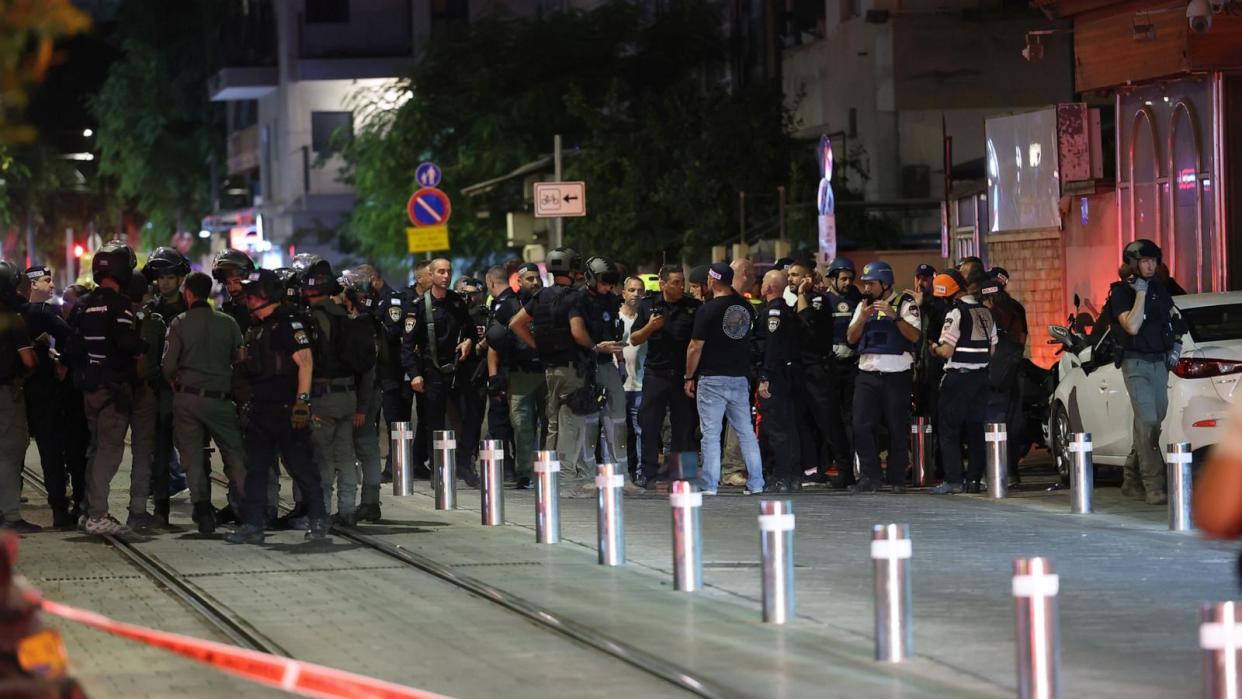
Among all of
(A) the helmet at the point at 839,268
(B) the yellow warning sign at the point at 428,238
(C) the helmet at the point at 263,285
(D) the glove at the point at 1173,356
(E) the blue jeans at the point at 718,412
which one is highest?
(B) the yellow warning sign at the point at 428,238

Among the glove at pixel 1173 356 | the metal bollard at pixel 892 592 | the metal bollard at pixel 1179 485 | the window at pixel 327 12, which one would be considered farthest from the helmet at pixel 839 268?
the window at pixel 327 12

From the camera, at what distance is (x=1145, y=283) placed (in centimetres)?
1739

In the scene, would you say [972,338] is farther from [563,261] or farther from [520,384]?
[520,384]

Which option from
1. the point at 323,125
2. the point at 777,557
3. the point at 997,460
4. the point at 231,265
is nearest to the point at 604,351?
the point at 997,460

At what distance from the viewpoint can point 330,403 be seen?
1627cm

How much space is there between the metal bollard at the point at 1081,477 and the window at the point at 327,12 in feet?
162

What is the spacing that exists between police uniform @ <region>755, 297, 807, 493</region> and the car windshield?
327 cm

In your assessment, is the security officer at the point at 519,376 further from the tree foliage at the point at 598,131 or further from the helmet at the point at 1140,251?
the tree foliage at the point at 598,131

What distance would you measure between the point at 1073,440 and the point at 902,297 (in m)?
2.90

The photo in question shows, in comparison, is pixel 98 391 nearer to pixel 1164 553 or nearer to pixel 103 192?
pixel 1164 553

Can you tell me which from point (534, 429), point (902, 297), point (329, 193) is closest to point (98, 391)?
Answer: point (534, 429)

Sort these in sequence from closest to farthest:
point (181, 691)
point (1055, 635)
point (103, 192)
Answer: point (1055, 635) → point (181, 691) → point (103, 192)

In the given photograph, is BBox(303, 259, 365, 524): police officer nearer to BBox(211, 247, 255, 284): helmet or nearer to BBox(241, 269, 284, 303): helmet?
BBox(241, 269, 284, 303): helmet

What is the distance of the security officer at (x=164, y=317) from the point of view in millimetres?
17234
